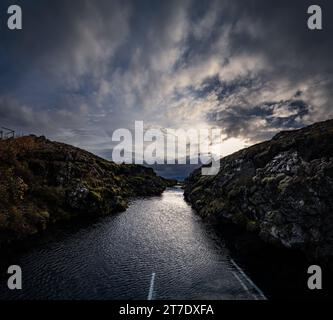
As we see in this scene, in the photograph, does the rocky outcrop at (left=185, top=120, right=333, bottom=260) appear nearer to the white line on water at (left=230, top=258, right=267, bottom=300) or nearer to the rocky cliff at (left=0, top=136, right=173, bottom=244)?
the white line on water at (left=230, top=258, right=267, bottom=300)

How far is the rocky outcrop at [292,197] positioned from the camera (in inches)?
1684

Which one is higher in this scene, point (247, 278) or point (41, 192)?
point (41, 192)

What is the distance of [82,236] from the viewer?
56.8m

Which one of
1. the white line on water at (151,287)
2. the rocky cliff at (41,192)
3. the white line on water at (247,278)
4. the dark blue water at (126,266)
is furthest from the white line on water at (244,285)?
the rocky cliff at (41,192)

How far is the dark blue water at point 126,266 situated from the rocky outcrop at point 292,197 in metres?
12.2

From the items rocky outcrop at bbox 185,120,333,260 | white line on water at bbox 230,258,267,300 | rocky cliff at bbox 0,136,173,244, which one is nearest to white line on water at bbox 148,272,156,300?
white line on water at bbox 230,258,267,300

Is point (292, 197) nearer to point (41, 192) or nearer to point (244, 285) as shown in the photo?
point (244, 285)

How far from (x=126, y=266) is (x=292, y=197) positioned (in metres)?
35.5

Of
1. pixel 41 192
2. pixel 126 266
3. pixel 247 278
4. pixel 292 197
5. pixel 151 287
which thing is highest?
pixel 41 192

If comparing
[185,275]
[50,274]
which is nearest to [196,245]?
[185,275]

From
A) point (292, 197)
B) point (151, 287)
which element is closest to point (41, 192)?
point (151, 287)

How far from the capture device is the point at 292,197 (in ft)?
155

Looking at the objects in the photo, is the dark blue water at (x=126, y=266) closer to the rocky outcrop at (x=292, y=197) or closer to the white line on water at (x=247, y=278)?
the white line on water at (x=247, y=278)
